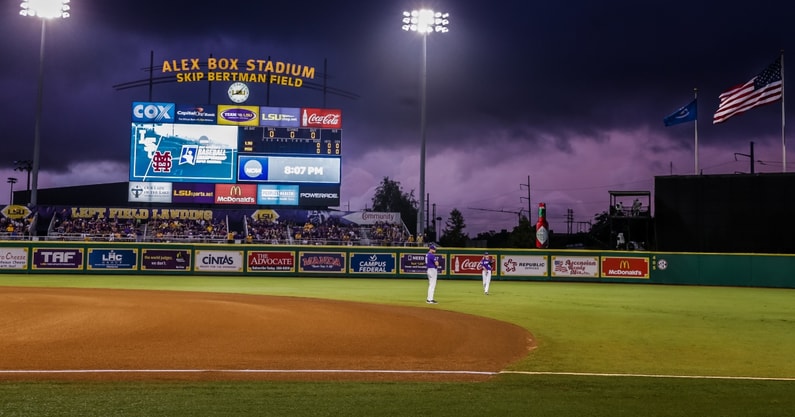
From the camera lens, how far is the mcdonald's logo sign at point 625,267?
3134 cm

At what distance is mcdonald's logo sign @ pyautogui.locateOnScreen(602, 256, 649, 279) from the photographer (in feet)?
103

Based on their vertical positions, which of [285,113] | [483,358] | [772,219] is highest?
[285,113]

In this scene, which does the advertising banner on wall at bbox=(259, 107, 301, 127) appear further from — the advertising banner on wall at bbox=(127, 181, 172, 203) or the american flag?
the american flag

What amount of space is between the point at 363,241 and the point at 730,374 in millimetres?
32190

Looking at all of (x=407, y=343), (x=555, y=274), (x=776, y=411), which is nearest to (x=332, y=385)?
(x=407, y=343)

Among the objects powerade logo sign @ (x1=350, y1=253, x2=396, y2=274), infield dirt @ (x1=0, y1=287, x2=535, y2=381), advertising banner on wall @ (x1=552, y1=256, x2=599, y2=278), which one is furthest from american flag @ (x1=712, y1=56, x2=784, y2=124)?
infield dirt @ (x1=0, y1=287, x2=535, y2=381)

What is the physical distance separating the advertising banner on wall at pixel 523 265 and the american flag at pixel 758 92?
11.8 m

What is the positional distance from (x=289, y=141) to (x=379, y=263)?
13.5 metres

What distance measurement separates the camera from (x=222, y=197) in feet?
134

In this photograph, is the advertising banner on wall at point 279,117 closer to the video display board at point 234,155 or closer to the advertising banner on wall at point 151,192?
the video display board at point 234,155

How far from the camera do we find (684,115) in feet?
108

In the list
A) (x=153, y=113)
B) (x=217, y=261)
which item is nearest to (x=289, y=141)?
(x=153, y=113)

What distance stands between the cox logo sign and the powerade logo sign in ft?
57.9

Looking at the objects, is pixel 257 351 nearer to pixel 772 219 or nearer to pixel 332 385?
pixel 332 385
